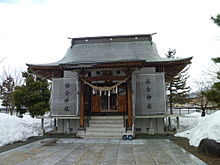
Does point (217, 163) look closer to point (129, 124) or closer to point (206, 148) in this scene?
point (206, 148)

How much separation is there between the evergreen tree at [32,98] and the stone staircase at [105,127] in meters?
3.88

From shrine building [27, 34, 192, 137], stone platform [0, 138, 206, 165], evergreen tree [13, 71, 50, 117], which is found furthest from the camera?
evergreen tree [13, 71, 50, 117]

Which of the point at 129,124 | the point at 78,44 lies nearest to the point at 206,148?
the point at 129,124

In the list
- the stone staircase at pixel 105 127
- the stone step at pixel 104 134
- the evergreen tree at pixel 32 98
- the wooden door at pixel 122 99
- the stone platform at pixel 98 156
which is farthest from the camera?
the evergreen tree at pixel 32 98

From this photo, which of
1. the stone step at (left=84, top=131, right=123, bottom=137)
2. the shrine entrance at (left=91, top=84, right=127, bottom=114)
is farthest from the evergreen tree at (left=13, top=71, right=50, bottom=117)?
the stone step at (left=84, top=131, right=123, bottom=137)

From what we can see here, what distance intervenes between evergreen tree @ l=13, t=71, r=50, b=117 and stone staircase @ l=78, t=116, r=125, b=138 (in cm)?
388

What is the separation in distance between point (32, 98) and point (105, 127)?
5.68 metres

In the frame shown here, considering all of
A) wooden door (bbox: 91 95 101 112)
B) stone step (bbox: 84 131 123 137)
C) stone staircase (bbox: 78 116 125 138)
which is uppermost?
wooden door (bbox: 91 95 101 112)

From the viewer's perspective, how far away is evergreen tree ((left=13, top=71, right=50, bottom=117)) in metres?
13.1

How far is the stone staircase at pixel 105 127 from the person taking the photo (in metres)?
10.1

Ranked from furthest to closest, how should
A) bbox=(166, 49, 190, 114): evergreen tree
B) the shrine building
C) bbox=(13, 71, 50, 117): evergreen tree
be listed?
bbox=(166, 49, 190, 114): evergreen tree, bbox=(13, 71, 50, 117): evergreen tree, the shrine building

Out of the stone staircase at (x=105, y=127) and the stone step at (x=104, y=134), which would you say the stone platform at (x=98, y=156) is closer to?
the stone step at (x=104, y=134)

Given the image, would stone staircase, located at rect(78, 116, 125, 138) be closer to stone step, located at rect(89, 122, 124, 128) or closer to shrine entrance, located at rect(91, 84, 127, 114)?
stone step, located at rect(89, 122, 124, 128)

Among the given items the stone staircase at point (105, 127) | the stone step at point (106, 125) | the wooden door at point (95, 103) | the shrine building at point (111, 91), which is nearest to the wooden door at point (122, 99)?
the shrine building at point (111, 91)
